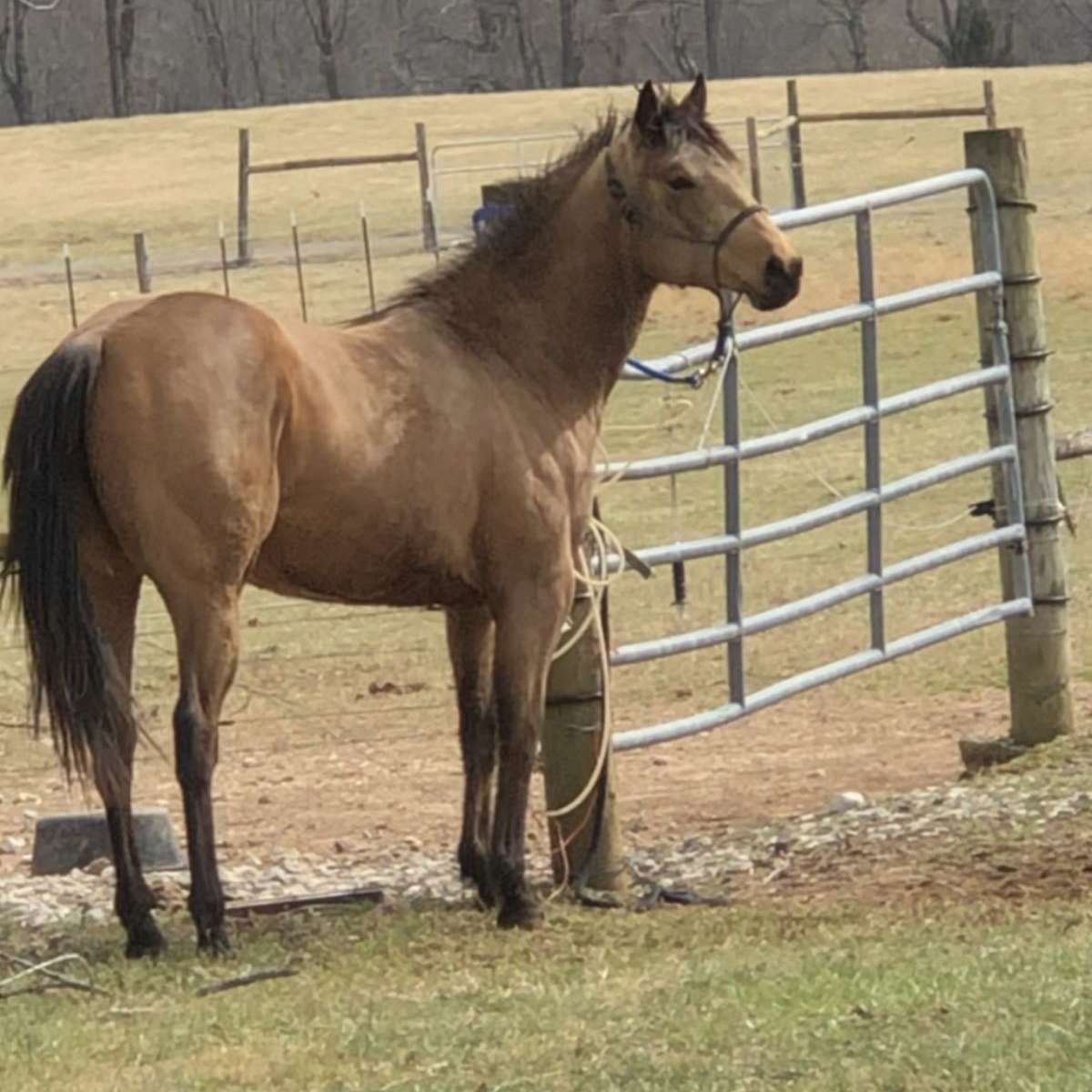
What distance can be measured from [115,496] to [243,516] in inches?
10.8

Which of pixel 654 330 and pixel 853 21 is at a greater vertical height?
pixel 853 21

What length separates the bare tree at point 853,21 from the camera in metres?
60.1

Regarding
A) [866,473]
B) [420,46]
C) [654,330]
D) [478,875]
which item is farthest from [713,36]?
[478,875]

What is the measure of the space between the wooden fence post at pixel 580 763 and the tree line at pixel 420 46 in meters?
54.4

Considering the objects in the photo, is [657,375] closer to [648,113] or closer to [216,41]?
[648,113]

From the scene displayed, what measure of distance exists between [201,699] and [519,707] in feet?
3.18

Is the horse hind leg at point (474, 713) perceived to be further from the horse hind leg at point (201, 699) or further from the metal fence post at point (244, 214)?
the metal fence post at point (244, 214)

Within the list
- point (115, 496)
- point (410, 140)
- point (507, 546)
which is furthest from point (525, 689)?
point (410, 140)

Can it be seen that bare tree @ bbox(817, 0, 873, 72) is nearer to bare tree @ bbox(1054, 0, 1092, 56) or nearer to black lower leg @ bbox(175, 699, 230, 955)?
bare tree @ bbox(1054, 0, 1092, 56)

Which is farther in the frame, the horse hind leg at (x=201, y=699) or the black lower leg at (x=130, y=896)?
the black lower leg at (x=130, y=896)

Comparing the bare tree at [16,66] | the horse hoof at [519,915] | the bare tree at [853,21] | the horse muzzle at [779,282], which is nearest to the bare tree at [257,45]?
the bare tree at [16,66]

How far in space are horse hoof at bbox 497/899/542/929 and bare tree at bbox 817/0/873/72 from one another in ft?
182

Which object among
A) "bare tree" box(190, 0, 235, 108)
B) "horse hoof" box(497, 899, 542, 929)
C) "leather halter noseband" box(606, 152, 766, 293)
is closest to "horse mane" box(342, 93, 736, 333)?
"leather halter noseband" box(606, 152, 766, 293)

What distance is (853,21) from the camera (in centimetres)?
6006
